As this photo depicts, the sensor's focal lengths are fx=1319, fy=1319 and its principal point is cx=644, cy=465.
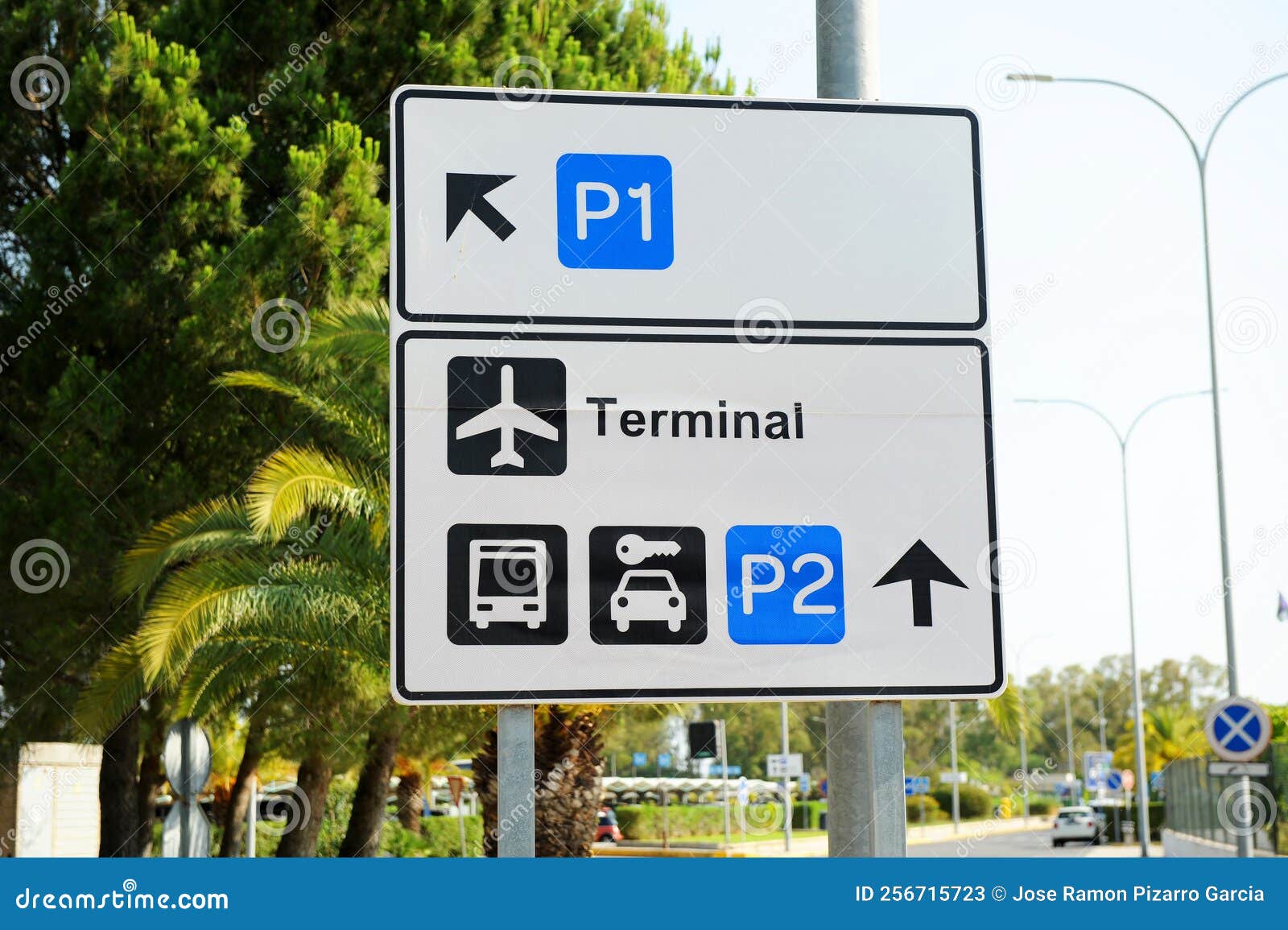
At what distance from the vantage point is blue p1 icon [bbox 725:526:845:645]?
245cm

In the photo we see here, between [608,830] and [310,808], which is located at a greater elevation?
[310,808]

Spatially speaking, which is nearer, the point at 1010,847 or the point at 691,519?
the point at 691,519

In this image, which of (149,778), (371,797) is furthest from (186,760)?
(149,778)

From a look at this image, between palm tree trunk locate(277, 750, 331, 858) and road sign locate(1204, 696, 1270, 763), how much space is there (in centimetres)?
1255

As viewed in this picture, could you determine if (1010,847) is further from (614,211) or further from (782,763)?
(614,211)

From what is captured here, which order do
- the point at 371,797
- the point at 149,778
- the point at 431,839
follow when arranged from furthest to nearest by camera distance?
the point at 431,839
the point at 149,778
the point at 371,797

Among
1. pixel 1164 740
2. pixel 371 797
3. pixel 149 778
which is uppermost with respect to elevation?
pixel 149 778

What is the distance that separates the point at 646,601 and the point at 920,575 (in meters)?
0.53

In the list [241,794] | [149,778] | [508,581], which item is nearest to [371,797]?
[149,778]

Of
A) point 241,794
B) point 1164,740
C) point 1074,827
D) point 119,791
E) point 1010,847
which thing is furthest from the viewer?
point 1164,740

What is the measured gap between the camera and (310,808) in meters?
20.6
